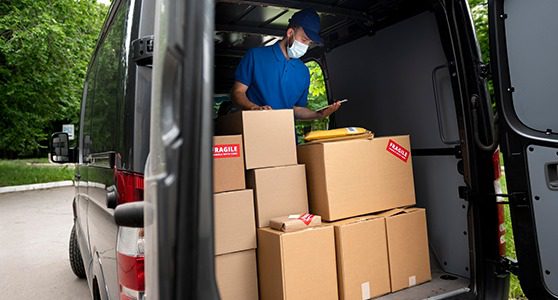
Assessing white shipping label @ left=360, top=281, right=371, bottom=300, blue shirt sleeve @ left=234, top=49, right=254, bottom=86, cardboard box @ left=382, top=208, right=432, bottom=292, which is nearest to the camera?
white shipping label @ left=360, top=281, right=371, bottom=300

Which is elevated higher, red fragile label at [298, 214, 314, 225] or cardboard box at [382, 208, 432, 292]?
red fragile label at [298, 214, 314, 225]

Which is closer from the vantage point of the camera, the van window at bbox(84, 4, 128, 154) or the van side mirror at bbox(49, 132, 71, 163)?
the van window at bbox(84, 4, 128, 154)

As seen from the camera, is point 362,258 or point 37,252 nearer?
point 362,258

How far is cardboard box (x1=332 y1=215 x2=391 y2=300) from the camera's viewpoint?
2.09 metres

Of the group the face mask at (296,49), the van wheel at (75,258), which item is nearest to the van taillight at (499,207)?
the face mask at (296,49)

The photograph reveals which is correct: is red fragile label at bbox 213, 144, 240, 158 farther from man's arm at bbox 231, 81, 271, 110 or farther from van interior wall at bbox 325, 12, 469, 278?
van interior wall at bbox 325, 12, 469, 278

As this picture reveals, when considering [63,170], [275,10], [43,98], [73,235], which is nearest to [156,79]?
[275,10]

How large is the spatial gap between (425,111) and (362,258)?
1.09 m

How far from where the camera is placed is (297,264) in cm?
198

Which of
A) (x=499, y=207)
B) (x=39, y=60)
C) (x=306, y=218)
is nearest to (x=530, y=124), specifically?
(x=499, y=207)

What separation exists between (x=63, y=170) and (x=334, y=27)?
16.4 m

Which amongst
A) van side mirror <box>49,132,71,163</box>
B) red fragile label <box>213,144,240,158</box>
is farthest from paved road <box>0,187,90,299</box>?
red fragile label <box>213,144,240,158</box>

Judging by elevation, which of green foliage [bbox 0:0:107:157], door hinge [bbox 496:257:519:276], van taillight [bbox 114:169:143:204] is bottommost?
door hinge [bbox 496:257:519:276]

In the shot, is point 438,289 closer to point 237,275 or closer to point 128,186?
→ point 237,275
